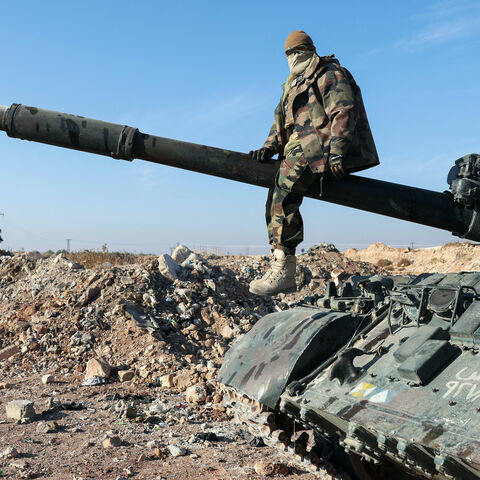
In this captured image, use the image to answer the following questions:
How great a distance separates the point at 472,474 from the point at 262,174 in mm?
2822

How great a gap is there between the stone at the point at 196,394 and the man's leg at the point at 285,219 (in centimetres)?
343

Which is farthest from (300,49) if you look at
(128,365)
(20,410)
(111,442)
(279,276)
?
(128,365)

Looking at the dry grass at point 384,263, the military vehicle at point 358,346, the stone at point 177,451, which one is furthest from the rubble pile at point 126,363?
the dry grass at point 384,263

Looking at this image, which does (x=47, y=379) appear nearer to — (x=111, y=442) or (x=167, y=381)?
(x=167, y=381)

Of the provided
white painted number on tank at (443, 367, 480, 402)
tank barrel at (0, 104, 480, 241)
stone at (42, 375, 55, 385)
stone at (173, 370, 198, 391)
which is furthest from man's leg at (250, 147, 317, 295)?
stone at (42, 375, 55, 385)

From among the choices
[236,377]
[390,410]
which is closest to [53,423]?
[236,377]

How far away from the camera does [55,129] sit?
4.91 metres

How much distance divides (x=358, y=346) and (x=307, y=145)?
169cm

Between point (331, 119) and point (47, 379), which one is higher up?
point (331, 119)

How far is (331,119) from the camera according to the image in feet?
16.8

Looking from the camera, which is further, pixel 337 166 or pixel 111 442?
pixel 111 442

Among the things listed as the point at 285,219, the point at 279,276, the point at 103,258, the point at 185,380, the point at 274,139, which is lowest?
the point at 185,380

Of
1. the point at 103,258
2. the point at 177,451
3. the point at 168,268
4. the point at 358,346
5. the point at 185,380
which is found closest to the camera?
the point at 358,346

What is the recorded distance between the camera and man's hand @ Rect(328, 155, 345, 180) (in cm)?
485
